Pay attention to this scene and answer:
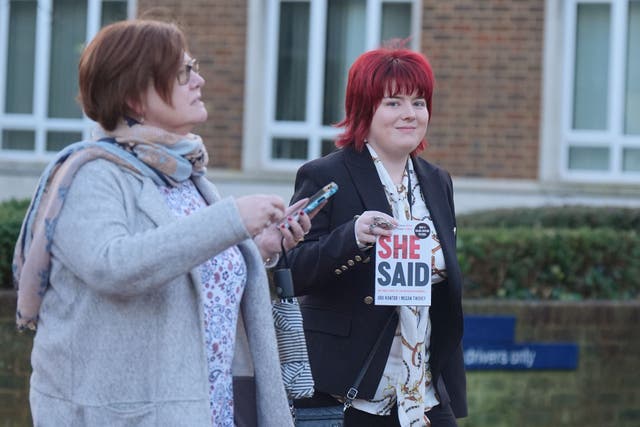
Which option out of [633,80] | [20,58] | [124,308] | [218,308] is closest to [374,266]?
[218,308]

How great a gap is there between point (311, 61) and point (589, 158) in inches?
115

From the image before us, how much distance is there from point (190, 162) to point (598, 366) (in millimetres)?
4804

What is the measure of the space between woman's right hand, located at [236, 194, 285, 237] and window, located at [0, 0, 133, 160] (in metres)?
9.80

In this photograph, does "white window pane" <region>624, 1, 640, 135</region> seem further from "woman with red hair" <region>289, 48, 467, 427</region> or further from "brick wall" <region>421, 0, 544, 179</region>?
"woman with red hair" <region>289, 48, 467, 427</region>

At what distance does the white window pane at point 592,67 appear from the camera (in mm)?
12008

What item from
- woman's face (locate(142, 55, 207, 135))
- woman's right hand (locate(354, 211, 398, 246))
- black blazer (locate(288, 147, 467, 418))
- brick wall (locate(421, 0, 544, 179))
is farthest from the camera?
brick wall (locate(421, 0, 544, 179))

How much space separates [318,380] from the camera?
416 cm

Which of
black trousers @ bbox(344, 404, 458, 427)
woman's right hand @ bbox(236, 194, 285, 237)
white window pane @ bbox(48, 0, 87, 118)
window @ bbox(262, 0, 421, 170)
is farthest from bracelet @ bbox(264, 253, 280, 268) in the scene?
white window pane @ bbox(48, 0, 87, 118)

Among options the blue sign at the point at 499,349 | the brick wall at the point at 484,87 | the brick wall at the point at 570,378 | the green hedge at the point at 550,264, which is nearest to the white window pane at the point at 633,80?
the brick wall at the point at 484,87

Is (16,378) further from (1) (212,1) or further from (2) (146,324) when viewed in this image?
(1) (212,1)

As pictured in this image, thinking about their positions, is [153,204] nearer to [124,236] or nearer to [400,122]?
[124,236]

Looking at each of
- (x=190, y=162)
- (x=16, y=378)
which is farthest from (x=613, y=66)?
(x=190, y=162)

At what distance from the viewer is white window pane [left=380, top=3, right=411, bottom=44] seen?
40.0 ft

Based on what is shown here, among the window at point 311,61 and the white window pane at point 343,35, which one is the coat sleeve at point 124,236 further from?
the white window pane at point 343,35
